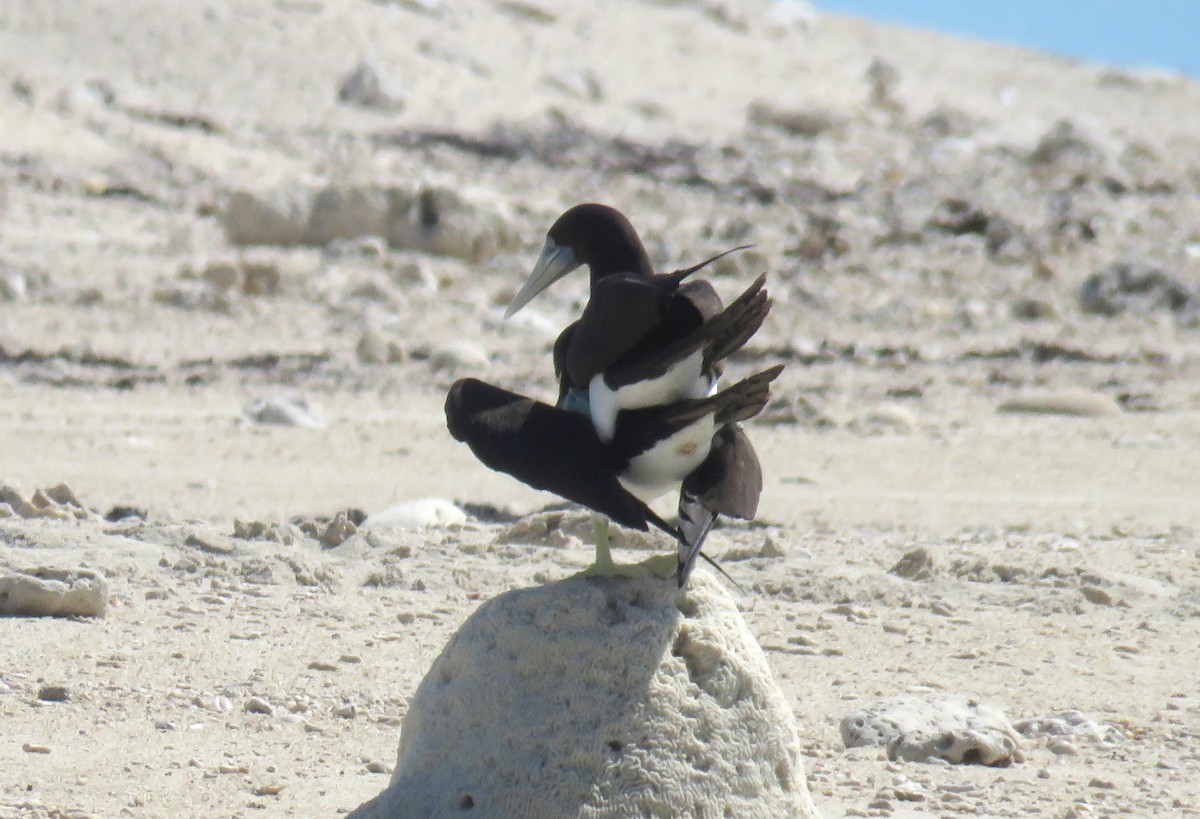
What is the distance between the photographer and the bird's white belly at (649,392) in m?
3.33

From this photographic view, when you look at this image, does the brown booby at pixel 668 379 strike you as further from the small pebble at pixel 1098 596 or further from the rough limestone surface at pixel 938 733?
the small pebble at pixel 1098 596

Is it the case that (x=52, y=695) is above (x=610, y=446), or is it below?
below

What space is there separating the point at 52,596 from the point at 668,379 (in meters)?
2.72

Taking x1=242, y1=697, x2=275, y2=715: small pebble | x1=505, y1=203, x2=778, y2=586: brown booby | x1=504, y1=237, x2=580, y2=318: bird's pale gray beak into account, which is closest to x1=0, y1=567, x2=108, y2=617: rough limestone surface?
x1=242, y1=697, x2=275, y2=715: small pebble

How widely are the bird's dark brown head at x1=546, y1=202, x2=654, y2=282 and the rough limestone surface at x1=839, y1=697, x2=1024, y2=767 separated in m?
1.48

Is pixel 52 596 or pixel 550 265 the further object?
pixel 52 596

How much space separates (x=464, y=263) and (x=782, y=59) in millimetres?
12742

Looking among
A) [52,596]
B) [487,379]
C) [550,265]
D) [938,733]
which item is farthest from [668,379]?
[487,379]

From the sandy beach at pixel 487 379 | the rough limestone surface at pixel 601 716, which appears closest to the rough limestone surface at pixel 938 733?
the sandy beach at pixel 487 379

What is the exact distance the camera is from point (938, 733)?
4594 mm

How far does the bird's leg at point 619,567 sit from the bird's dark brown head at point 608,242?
1.90ft

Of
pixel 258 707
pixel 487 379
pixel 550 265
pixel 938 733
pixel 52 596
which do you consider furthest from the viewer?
pixel 487 379

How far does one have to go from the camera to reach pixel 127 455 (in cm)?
809

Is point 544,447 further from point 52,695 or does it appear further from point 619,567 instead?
point 52,695
